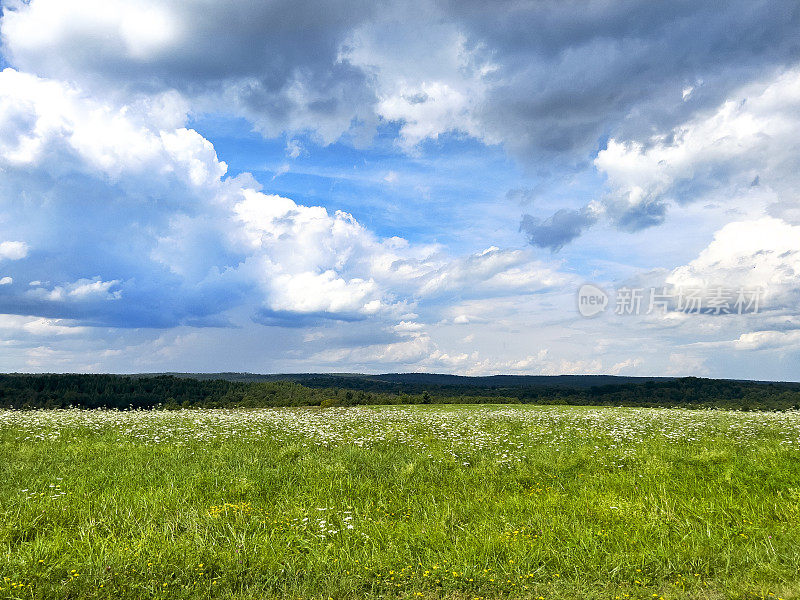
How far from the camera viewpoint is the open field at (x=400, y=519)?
19.5ft

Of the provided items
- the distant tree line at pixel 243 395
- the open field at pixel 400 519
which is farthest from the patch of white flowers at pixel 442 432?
the distant tree line at pixel 243 395

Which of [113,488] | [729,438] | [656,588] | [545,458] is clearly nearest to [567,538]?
[656,588]

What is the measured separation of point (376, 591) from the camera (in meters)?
5.83

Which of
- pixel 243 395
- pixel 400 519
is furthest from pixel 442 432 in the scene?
pixel 243 395

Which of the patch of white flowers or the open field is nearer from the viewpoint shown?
the open field

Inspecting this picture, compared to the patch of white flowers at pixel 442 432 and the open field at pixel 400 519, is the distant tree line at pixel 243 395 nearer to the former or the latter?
the patch of white flowers at pixel 442 432

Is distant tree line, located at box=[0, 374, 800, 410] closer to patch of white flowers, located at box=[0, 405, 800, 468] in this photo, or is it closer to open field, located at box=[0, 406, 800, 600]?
patch of white flowers, located at box=[0, 405, 800, 468]

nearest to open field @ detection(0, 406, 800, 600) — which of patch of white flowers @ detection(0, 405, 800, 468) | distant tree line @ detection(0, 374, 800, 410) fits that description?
patch of white flowers @ detection(0, 405, 800, 468)

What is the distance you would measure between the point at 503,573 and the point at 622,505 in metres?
3.45

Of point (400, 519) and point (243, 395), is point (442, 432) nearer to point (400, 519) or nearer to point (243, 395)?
point (400, 519)

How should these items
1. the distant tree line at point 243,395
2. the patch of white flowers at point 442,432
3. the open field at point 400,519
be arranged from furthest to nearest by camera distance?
the distant tree line at point 243,395
the patch of white flowers at point 442,432
the open field at point 400,519

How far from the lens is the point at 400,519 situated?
8367mm

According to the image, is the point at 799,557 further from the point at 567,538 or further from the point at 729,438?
the point at 729,438

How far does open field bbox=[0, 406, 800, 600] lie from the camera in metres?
5.93
